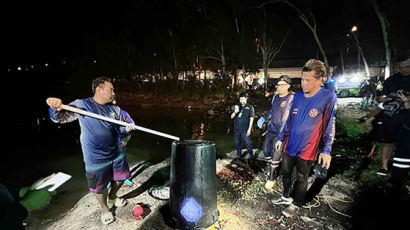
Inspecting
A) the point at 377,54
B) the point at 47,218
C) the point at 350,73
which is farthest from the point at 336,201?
the point at 377,54

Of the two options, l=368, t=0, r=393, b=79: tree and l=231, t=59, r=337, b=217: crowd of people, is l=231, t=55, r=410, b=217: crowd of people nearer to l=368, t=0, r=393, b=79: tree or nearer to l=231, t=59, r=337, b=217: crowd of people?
l=231, t=59, r=337, b=217: crowd of people

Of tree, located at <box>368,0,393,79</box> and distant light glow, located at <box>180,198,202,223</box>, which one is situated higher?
tree, located at <box>368,0,393,79</box>

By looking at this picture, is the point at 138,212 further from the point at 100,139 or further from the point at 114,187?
the point at 100,139

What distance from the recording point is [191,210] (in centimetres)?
265

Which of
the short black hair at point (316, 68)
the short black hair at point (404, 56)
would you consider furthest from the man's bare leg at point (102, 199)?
the short black hair at point (404, 56)

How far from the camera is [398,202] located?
11.3ft

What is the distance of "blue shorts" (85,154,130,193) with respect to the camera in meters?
2.84

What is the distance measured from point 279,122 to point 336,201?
1.71 m

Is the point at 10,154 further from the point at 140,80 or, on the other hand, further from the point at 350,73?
the point at 350,73

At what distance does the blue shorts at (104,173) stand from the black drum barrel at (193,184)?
1.00 metres

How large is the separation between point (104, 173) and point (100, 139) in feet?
1.69

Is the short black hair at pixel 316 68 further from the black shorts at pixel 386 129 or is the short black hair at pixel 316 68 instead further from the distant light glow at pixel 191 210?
the distant light glow at pixel 191 210

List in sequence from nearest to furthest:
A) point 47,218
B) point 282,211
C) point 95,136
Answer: point 95,136 → point 282,211 → point 47,218

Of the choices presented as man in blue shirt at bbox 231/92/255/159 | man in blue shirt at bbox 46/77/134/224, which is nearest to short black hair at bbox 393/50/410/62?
man in blue shirt at bbox 231/92/255/159
